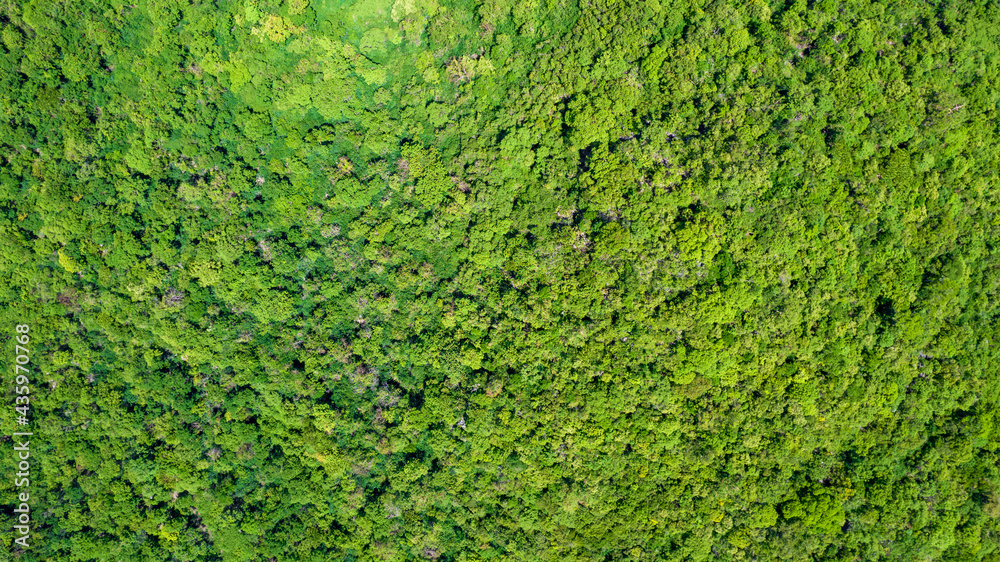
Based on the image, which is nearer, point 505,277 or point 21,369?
point 21,369

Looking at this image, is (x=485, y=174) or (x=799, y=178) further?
(x=485, y=174)

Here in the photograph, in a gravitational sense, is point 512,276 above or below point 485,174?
below

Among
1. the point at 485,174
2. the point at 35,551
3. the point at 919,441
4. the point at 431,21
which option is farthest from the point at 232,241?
the point at 919,441

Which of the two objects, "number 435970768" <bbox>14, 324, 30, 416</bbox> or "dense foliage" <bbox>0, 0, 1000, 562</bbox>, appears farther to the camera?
"number 435970768" <bbox>14, 324, 30, 416</bbox>

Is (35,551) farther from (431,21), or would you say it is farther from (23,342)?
(431,21)

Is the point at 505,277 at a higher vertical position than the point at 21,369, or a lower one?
higher

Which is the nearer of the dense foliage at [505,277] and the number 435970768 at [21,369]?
the dense foliage at [505,277]

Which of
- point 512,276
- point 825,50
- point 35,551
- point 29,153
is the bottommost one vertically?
point 35,551
